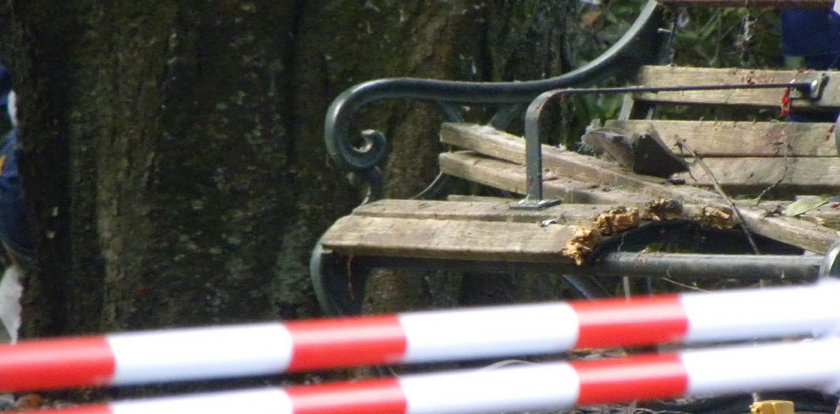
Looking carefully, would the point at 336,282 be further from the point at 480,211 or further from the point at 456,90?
the point at 456,90

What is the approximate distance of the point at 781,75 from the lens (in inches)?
144

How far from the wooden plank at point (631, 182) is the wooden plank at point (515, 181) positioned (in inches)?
1.2

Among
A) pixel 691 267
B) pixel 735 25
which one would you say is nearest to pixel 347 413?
pixel 691 267

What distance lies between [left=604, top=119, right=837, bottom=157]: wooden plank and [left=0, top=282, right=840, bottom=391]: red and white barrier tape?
1368 millimetres

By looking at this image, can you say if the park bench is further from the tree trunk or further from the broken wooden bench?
the tree trunk

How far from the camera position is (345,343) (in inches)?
74.4

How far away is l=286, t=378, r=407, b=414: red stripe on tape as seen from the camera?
1872mm

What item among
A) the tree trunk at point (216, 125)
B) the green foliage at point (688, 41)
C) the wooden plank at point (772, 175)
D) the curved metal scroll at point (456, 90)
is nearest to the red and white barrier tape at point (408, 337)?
the wooden plank at point (772, 175)

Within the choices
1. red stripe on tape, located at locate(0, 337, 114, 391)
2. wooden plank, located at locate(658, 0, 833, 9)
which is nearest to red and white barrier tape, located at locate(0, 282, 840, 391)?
red stripe on tape, located at locate(0, 337, 114, 391)

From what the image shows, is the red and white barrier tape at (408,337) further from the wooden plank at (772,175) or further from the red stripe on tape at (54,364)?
the wooden plank at (772,175)

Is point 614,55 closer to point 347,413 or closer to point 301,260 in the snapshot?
point 301,260

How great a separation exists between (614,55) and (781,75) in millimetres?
482

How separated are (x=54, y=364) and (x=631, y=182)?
177 centimetres

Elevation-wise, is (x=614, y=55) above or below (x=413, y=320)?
above
